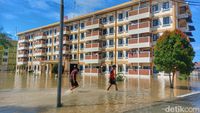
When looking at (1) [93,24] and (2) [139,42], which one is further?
(1) [93,24]

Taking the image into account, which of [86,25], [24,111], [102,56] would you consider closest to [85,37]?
[86,25]

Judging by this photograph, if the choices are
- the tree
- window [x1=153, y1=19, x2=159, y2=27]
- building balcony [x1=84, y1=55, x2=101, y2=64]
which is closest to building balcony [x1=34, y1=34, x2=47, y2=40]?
building balcony [x1=84, y1=55, x2=101, y2=64]

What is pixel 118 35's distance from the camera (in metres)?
48.2

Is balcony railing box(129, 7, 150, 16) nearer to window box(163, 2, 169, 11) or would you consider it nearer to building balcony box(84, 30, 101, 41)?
window box(163, 2, 169, 11)

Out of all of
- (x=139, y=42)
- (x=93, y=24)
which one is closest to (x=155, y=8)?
(x=139, y=42)

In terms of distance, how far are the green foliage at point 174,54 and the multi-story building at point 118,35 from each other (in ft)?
29.7

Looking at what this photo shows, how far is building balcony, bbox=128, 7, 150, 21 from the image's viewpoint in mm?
40747

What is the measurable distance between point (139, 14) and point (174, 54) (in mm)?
23819

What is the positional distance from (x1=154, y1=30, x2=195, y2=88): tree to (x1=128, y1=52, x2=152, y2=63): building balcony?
1897 centimetres

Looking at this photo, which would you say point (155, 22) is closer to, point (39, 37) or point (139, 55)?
point (139, 55)

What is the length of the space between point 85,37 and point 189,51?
37.8m

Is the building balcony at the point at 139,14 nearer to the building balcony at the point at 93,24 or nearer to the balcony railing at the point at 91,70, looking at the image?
the building balcony at the point at 93,24

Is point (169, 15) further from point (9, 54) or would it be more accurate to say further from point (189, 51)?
point (9, 54)

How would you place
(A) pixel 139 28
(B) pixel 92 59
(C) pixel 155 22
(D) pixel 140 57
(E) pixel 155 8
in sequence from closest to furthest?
1. (D) pixel 140 57
2. (C) pixel 155 22
3. (E) pixel 155 8
4. (A) pixel 139 28
5. (B) pixel 92 59
